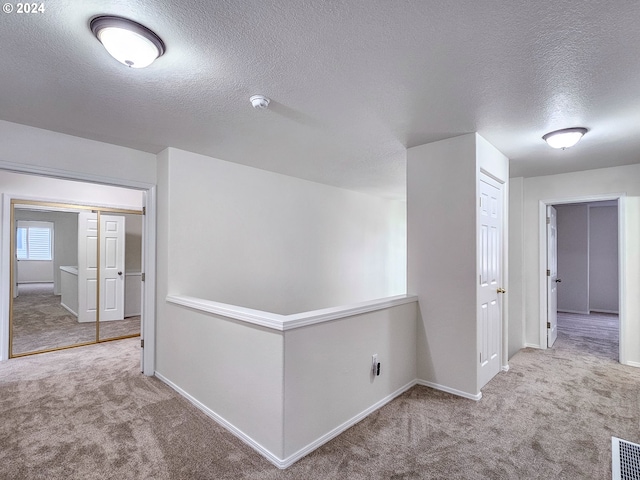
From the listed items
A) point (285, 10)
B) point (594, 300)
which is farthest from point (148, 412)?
point (594, 300)

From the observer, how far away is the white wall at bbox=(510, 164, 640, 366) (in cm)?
372

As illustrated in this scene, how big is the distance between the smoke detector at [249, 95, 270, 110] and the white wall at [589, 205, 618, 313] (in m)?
7.67

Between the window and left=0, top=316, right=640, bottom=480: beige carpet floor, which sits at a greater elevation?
the window

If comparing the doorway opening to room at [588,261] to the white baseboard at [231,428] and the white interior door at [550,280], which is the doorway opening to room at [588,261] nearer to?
the white interior door at [550,280]

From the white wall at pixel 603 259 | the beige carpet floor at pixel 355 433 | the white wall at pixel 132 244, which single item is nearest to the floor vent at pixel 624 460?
the beige carpet floor at pixel 355 433

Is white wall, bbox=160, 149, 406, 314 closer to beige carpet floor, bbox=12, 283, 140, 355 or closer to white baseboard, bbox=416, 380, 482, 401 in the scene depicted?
white baseboard, bbox=416, 380, 482, 401

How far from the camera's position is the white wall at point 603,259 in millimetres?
6637

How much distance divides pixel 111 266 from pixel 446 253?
490 cm

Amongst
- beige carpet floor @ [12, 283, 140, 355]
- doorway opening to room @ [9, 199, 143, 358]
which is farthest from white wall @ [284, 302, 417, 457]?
beige carpet floor @ [12, 283, 140, 355]

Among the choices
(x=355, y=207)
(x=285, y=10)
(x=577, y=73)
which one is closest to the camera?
(x=285, y=10)

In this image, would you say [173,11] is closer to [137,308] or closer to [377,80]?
[377,80]

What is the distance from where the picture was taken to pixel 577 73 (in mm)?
1849

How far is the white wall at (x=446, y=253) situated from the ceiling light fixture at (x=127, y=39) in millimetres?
2386

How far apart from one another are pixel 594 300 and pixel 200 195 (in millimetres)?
7977
